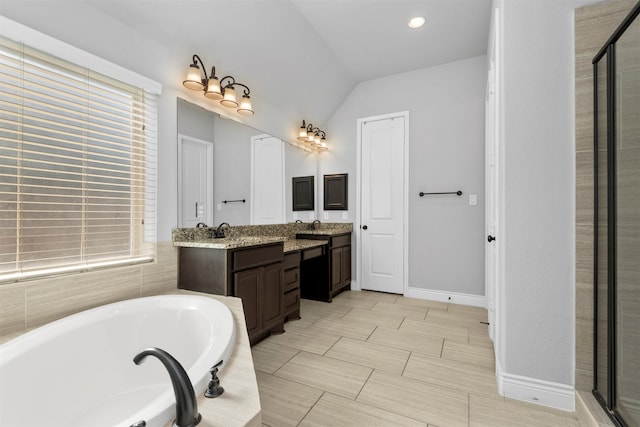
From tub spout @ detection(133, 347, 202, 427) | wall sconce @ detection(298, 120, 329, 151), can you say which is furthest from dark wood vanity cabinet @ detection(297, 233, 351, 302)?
tub spout @ detection(133, 347, 202, 427)

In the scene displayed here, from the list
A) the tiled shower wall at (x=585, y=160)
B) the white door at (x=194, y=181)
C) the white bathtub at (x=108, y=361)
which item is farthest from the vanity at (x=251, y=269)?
the tiled shower wall at (x=585, y=160)

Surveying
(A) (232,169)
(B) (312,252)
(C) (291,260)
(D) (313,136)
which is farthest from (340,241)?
(A) (232,169)

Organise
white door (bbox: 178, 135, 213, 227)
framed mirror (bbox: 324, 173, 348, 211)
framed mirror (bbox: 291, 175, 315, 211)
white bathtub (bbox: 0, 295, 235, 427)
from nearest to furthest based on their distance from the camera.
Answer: white bathtub (bbox: 0, 295, 235, 427) → white door (bbox: 178, 135, 213, 227) → framed mirror (bbox: 291, 175, 315, 211) → framed mirror (bbox: 324, 173, 348, 211)

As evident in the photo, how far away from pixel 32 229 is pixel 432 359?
254cm

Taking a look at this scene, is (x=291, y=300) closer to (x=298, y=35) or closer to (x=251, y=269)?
(x=251, y=269)

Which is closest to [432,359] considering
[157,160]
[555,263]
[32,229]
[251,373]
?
[555,263]

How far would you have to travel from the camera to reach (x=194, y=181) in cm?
235

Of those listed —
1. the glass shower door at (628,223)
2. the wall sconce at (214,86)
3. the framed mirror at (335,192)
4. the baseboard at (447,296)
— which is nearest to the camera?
the glass shower door at (628,223)

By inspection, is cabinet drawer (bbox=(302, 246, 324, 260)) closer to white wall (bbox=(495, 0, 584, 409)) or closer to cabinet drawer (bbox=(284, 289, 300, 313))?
cabinet drawer (bbox=(284, 289, 300, 313))

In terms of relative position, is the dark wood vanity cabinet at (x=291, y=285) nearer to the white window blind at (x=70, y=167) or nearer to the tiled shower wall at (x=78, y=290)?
the tiled shower wall at (x=78, y=290)

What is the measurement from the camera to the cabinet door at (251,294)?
2098mm

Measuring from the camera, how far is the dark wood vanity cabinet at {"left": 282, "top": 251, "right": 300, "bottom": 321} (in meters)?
2.67

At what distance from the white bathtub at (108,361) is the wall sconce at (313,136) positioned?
8.32 feet

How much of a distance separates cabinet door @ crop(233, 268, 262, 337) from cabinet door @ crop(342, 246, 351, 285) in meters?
1.68
